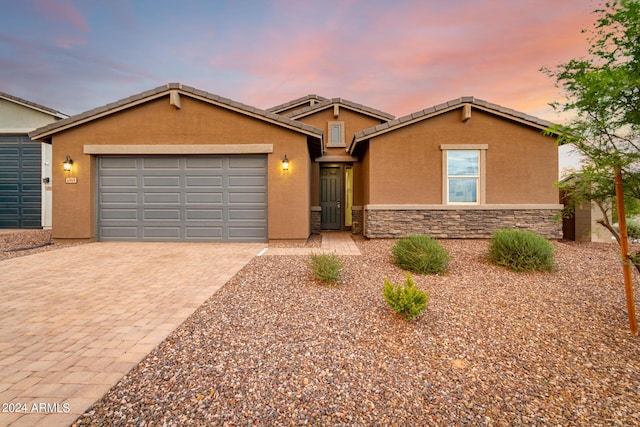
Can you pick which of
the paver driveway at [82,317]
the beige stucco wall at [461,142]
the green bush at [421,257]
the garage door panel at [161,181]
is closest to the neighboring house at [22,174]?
the garage door panel at [161,181]

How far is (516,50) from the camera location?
339 inches

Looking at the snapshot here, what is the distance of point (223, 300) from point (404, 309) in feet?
7.92

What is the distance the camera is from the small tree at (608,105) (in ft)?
7.34

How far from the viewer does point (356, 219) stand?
1077 centimetres

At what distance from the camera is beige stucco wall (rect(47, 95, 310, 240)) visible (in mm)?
8203

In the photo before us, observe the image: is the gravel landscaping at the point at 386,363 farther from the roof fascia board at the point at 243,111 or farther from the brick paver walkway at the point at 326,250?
the roof fascia board at the point at 243,111

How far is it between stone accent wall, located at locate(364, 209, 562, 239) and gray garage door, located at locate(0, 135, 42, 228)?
1514 cm

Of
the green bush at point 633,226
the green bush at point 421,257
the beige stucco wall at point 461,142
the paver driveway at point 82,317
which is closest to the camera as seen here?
the paver driveway at point 82,317

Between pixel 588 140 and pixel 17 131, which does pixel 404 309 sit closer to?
pixel 588 140

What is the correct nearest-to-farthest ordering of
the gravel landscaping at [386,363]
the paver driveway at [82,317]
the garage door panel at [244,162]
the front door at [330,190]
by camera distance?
the gravel landscaping at [386,363] → the paver driveway at [82,317] → the garage door panel at [244,162] → the front door at [330,190]

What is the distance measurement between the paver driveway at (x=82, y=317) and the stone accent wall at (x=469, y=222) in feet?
16.6

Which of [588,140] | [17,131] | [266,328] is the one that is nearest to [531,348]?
[588,140]

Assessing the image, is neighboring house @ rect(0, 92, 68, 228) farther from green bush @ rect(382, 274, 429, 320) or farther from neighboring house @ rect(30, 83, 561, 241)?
green bush @ rect(382, 274, 429, 320)

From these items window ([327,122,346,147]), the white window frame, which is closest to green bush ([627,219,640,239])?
the white window frame
